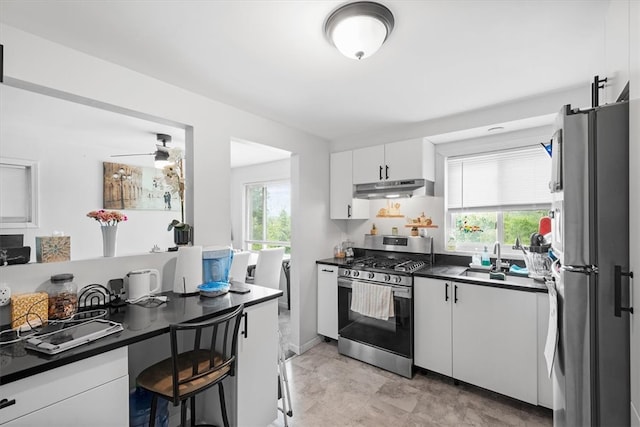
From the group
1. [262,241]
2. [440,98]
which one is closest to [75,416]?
[440,98]

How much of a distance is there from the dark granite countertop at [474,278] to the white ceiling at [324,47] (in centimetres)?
150

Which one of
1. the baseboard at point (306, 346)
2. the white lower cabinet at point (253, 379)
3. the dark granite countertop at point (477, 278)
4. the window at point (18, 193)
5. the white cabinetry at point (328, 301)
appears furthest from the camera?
the window at point (18, 193)

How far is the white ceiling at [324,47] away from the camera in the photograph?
52.7 inches

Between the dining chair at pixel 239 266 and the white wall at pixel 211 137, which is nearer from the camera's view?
the white wall at pixel 211 137

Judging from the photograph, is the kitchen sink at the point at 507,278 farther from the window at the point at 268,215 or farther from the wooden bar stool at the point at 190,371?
the window at the point at 268,215

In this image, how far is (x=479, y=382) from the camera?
7.58 feet

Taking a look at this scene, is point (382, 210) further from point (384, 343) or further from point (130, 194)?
point (130, 194)

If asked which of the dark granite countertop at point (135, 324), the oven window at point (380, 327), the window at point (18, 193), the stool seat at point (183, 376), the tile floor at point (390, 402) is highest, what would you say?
the window at point (18, 193)

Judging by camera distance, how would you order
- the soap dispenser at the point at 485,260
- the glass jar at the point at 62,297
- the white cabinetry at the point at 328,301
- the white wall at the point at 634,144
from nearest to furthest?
the white wall at the point at 634,144 → the glass jar at the point at 62,297 → the soap dispenser at the point at 485,260 → the white cabinetry at the point at 328,301

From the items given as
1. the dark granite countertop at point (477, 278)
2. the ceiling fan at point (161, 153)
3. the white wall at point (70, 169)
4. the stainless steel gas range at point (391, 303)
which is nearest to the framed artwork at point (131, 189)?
the white wall at point (70, 169)

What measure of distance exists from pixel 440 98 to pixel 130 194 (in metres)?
4.51

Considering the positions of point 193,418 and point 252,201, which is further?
point 252,201

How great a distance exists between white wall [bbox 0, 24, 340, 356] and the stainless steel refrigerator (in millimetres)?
2199

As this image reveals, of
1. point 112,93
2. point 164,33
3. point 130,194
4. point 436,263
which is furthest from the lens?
point 130,194
